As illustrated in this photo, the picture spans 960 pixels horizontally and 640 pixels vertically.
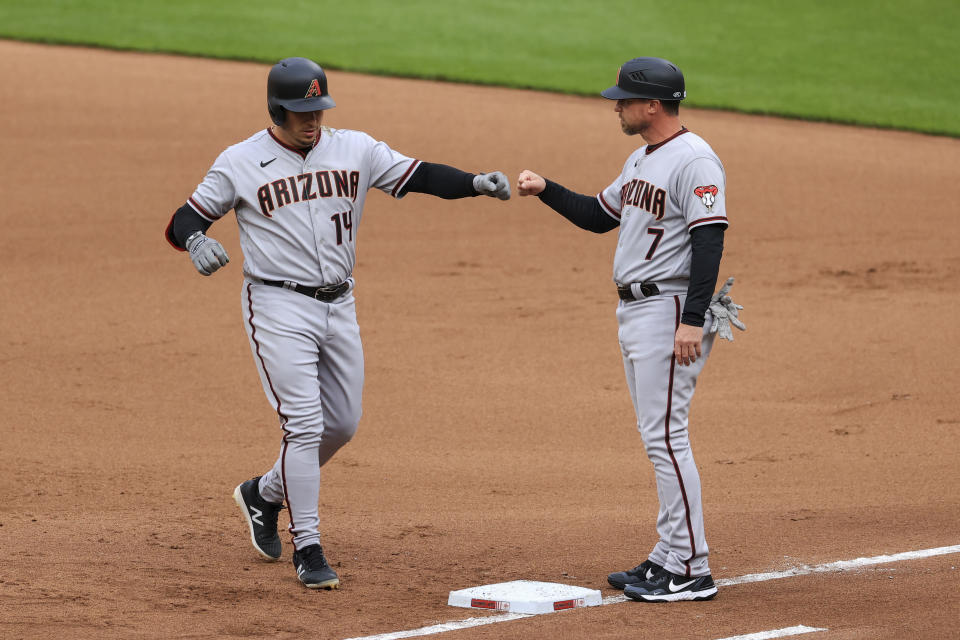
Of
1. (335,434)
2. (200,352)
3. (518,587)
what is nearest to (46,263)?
(200,352)

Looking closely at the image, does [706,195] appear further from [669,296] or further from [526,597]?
[526,597]

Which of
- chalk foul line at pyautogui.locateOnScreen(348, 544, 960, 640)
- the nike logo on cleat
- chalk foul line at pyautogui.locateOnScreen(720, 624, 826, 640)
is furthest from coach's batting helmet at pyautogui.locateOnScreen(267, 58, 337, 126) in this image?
chalk foul line at pyautogui.locateOnScreen(720, 624, 826, 640)

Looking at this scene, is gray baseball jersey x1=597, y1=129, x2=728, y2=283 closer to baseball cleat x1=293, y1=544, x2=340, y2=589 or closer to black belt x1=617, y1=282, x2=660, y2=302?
black belt x1=617, y1=282, x2=660, y2=302

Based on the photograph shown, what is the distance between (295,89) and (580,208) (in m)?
1.36

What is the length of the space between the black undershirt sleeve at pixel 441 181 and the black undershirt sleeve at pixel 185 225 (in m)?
0.91

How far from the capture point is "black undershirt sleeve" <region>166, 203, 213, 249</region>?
5.35 meters

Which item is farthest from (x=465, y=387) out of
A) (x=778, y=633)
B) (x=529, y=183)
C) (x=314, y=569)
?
(x=778, y=633)

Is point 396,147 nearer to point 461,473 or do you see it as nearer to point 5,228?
point 5,228

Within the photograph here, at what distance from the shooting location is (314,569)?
5.25 meters

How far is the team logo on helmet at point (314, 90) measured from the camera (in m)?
5.29

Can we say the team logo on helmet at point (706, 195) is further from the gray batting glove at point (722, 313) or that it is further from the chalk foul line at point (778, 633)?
the chalk foul line at point (778, 633)

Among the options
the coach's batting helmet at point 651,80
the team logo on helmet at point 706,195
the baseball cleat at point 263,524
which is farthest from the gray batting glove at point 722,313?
the baseball cleat at point 263,524

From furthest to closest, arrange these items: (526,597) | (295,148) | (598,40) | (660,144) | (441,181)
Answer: (598,40), (441,181), (295,148), (660,144), (526,597)

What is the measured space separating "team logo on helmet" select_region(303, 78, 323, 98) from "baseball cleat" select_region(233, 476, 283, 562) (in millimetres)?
1754
